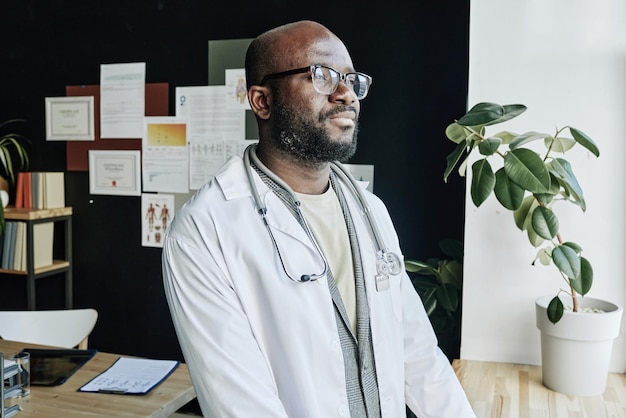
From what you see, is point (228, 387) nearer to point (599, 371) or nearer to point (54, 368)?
point (54, 368)

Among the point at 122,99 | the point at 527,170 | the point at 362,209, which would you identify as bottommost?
the point at 362,209

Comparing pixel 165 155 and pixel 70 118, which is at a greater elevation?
pixel 70 118

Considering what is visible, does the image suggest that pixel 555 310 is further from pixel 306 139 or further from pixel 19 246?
pixel 19 246

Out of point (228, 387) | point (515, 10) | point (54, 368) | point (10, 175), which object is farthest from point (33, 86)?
point (228, 387)

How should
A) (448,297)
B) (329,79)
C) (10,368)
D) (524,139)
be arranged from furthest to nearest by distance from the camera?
(448,297) < (524,139) < (10,368) < (329,79)

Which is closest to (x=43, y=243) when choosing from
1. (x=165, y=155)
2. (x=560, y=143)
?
(x=165, y=155)

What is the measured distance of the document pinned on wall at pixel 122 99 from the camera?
3.71 m

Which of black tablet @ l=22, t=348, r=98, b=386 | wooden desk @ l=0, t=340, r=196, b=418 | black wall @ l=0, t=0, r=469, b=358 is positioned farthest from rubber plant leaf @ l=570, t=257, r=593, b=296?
black tablet @ l=22, t=348, r=98, b=386

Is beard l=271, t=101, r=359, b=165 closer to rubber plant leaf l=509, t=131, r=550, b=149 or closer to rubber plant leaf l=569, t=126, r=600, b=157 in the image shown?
rubber plant leaf l=509, t=131, r=550, b=149

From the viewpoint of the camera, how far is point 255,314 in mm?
1334

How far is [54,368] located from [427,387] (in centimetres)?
132

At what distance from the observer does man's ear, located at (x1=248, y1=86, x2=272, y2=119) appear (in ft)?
5.00

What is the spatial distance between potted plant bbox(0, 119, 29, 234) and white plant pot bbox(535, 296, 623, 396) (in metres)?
3.19

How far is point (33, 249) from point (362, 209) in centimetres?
272
